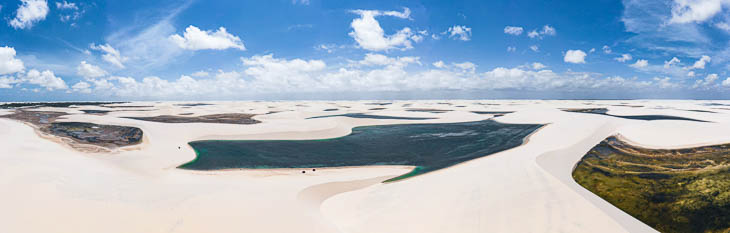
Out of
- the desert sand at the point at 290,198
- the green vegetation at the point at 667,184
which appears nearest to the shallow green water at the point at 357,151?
the desert sand at the point at 290,198

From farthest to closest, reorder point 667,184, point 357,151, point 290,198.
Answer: point 357,151
point 667,184
point 290,198

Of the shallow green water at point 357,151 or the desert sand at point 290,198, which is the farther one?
the shallow green water at point 357,151

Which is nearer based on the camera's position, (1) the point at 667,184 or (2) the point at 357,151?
(1) the point at 667,184

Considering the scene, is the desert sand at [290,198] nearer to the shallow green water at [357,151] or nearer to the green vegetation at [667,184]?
the green vegetation at [667,184]

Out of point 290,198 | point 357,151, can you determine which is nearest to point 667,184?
point 290,198

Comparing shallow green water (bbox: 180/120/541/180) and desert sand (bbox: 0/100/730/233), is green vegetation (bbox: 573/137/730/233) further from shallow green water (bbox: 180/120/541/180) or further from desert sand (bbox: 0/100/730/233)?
shallow green water (bbox: 180/120/541/180)

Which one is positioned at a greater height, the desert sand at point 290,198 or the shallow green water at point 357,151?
the desert sand at point 290,198

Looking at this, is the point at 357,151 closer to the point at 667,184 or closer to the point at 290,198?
the point at 290,198

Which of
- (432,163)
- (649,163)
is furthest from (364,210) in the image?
(649,163)
